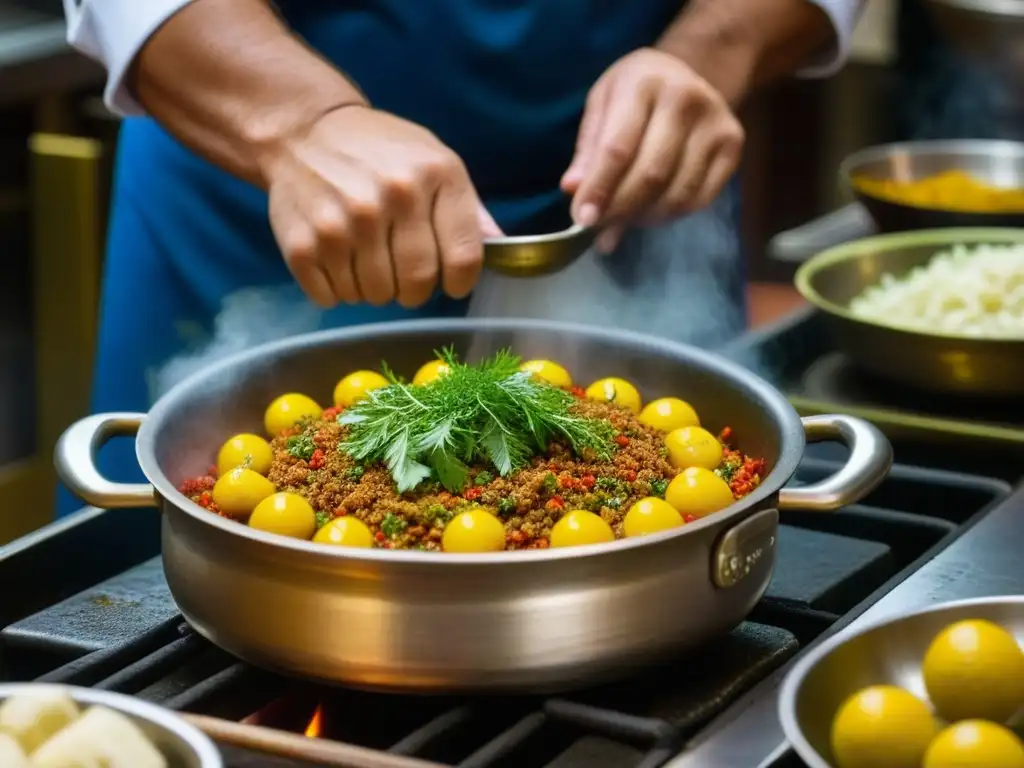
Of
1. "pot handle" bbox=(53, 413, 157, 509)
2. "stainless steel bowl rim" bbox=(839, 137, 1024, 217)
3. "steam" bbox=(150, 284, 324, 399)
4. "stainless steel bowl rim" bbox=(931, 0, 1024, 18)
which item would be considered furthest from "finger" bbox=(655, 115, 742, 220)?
"stainless steel bowl rim" bbox=(931, 0, 1024, 18)

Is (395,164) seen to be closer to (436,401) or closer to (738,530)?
(436,401)

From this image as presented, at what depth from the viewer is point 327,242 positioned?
1.36m

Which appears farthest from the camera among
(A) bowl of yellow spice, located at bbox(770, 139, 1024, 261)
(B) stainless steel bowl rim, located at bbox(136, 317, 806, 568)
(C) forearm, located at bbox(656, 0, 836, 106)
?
(A) bowl of yellow spice, located at bbox(770, 139, 1024, 261)

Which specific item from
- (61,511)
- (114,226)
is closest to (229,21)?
(114,226)

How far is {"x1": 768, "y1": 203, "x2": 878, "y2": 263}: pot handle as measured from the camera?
229cm

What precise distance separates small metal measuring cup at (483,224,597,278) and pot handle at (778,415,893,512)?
33 cm

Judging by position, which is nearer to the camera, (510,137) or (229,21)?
(229,21)

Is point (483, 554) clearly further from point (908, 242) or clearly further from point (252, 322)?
point (908, 242)

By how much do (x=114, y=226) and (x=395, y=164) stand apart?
2.75 ft

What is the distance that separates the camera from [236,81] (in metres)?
1.55

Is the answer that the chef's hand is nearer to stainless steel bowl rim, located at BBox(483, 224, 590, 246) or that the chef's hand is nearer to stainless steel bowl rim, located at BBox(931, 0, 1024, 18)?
stainless steel bowl rim, located at BBox(483, 224, 590, 246)

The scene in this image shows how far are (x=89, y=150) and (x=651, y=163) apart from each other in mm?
1368

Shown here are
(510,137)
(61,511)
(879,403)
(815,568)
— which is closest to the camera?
(815,568)

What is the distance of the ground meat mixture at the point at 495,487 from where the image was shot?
1.11 metres
